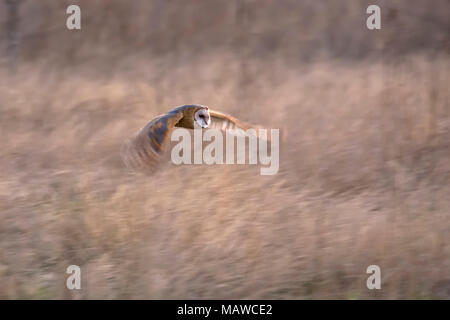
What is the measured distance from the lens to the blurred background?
3238 millimetres

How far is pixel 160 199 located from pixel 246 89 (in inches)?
116

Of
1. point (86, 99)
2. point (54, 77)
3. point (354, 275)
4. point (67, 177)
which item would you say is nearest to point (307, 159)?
point (354, 275)

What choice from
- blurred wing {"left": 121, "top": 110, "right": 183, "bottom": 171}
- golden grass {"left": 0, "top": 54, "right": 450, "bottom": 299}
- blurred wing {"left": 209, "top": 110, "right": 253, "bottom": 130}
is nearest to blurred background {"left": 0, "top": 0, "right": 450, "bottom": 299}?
golden grass {"left": 0, "top": 54, "right": 450, "bottom": 299}

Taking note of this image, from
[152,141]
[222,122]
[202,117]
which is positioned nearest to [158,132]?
[152,141]

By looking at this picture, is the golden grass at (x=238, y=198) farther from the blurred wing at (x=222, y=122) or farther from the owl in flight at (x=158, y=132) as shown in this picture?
the blurred wing at (x=222, y=122)

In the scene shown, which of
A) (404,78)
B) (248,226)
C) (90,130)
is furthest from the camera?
(404,78)

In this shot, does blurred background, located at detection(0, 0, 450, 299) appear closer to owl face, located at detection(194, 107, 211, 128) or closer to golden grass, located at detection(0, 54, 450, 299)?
golden grass, located at detection(0, 54, 450, 299)

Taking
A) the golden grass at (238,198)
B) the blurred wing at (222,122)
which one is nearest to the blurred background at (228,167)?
the golden grass at (238,198)

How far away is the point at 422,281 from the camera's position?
125 inches

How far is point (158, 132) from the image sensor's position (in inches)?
155

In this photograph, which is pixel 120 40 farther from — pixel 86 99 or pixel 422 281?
pixel 422 281

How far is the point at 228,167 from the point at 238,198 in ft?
1.71

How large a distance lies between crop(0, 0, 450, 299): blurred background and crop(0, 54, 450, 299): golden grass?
0.04ft

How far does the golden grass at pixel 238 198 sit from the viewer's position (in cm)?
320
